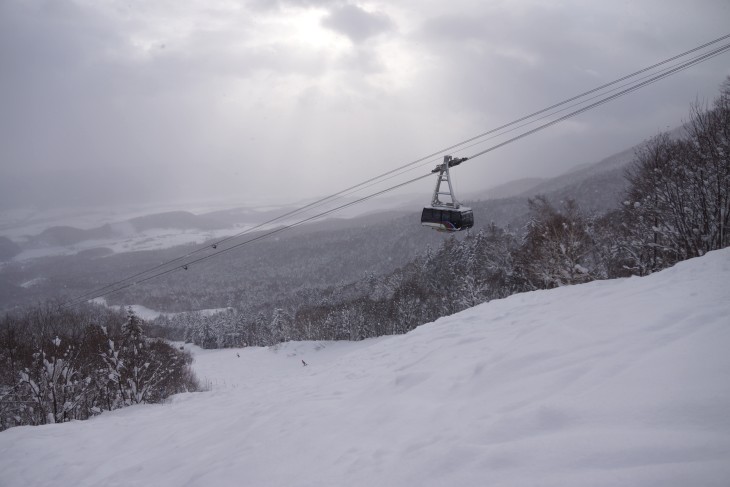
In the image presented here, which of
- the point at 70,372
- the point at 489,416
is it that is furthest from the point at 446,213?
the point at 70,372

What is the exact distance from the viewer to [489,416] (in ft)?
13.6

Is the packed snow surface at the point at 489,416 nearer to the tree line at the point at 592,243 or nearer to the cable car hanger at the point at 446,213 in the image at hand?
the cable car hanger at the point at 446,213

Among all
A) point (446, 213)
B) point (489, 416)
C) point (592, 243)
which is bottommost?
point (592, 243)

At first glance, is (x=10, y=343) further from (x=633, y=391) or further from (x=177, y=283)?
(x=177, y=283)

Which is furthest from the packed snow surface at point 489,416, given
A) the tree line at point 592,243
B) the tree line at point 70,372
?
the tree line at point 70,372

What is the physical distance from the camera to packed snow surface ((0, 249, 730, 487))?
9.59 ft

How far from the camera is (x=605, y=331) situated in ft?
18.1

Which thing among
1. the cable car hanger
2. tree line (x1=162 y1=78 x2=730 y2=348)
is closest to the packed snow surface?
the cable car hanger

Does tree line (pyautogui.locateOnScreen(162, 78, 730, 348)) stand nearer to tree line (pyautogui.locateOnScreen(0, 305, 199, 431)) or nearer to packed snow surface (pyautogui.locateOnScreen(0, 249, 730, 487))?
packed snow surface (pyautogui.locateOnScreen(0, 249, 730, 487))

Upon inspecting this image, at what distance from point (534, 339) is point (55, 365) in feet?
76.0

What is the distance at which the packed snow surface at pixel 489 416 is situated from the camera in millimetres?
2922

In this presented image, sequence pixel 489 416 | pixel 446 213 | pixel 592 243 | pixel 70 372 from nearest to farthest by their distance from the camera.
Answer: pixel 489 416 < pixel 446 213 < pixel 70 372 < pixel 592 243

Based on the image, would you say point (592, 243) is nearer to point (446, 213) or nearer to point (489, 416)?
point (446, 213)

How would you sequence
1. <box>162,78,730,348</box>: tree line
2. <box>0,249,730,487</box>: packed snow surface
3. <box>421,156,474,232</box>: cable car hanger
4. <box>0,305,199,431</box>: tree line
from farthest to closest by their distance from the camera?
<box>0,305,199,431</box>: tree line → <box>162,78,730,348</box>: tree line → <box>421,156,474,232</box>: cable car hanger → <box>0,249,730,487</box>: packed snow surface
